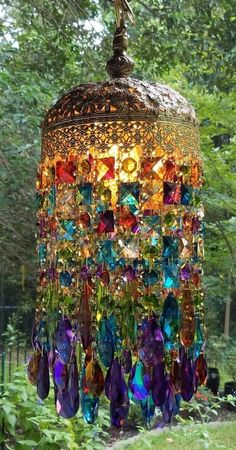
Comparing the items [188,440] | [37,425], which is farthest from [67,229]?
[188,440]

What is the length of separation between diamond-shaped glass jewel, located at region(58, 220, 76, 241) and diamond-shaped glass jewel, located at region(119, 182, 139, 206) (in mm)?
92

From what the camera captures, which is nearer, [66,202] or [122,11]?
[66,202]

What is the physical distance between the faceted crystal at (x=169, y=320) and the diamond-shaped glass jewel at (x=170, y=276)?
0.06 feet

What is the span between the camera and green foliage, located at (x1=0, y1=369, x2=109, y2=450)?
8.27 feet

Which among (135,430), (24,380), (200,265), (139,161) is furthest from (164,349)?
(135,430)

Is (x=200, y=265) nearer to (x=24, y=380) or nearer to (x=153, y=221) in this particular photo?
(x=153, y=221)

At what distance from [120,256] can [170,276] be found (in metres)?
0.09

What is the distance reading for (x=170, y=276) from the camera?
2.82 ft

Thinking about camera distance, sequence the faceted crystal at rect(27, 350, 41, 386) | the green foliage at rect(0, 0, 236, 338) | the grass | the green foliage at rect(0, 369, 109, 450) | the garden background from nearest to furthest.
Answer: the faceted crystal at rect(27, 350, 41, 386), the green foliage at rect(0, 369, 109, 450), the garden background, the green foliage at rect(0, 0, 236, 338), the grass

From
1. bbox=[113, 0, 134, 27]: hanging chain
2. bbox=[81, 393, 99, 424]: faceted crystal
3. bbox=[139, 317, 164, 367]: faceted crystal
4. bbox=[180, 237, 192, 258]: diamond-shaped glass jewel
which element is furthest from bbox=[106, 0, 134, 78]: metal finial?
bbox=[81, 393, 99, 424]: faceted crystal

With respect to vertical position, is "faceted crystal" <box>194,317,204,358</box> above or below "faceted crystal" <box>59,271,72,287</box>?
below

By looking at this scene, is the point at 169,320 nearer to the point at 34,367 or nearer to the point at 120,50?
the point at 34,367

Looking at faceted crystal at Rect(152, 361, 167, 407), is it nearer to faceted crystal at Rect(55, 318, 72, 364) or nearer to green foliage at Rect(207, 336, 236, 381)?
faceted crystal at Rect(55, 318, 72, 364)

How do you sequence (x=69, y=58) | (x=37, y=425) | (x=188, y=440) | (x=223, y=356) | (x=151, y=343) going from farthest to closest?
(x=223, y=356) < (x=188, y=440) < (x=69, y=58) < (x=37, y=425) < (x=151, y=343)
